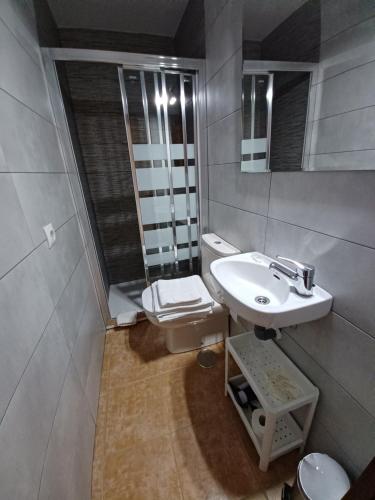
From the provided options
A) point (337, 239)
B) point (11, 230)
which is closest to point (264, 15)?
point (337, 239)

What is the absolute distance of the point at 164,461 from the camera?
102cm

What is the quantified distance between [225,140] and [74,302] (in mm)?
1353

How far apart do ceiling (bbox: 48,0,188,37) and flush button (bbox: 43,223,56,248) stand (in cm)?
169

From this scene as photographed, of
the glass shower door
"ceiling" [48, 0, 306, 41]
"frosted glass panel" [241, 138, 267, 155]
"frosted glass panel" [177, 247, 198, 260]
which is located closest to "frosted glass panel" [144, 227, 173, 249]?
the glass shower door

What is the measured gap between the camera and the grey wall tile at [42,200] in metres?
0.80

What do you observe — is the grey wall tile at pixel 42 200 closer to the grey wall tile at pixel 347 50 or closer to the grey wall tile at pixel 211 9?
the grey wall tile at pixel 347 50

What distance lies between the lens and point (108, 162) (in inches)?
83.7

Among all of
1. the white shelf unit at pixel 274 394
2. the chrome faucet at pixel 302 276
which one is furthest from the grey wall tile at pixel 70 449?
the chrome faucet at pixel 302 276

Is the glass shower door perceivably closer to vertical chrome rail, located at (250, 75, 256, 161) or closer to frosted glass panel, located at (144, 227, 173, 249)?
frosted glass panel, located at (144, 227, 173, 249)

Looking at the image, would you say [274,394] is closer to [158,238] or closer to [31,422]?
[31,422]

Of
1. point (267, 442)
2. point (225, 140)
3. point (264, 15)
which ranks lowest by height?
point (267, 442)

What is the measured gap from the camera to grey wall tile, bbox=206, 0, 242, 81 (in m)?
1.06

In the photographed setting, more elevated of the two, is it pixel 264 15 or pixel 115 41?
pixel 115 41

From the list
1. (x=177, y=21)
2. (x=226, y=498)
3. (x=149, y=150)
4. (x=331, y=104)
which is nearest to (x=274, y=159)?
(x=331, y=104)
